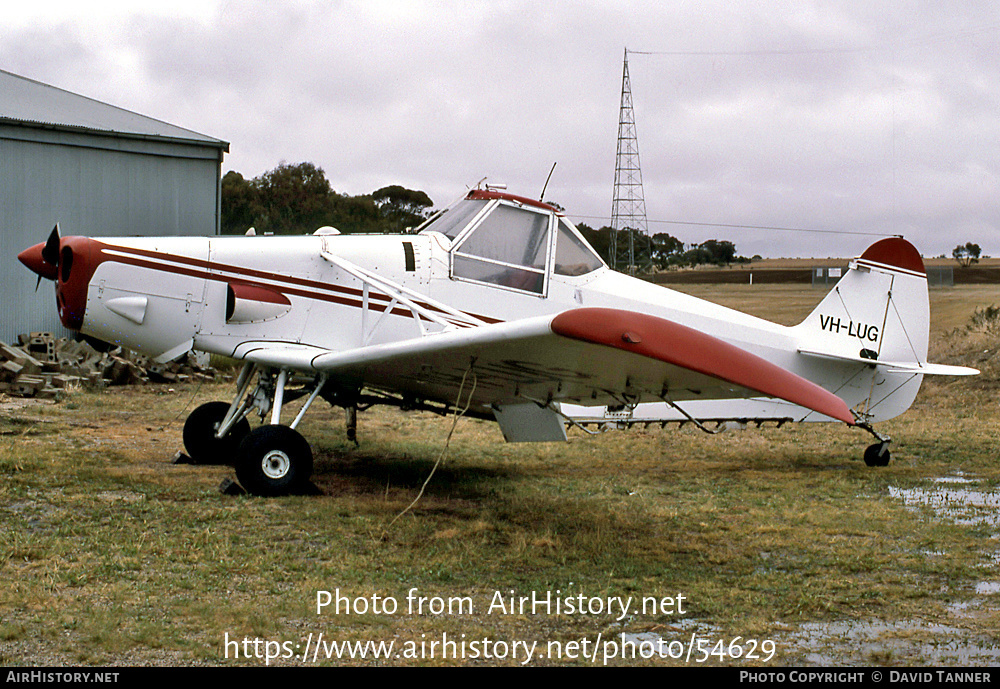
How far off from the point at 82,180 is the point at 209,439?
981cm

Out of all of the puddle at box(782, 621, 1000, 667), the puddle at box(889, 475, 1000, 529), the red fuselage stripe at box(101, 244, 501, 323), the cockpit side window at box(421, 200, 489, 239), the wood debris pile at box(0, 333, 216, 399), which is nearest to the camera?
the puddle at box(782, 621, 1000, 667)

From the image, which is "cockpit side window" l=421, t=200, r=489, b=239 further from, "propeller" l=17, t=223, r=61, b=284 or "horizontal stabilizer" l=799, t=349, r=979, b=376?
"horizontal stabilizer" l=799, t=349, r=979, b=376

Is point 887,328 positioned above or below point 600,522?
above

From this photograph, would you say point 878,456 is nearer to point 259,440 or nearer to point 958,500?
point 958,500

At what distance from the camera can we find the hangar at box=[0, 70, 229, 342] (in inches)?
619

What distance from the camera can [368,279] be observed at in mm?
7672

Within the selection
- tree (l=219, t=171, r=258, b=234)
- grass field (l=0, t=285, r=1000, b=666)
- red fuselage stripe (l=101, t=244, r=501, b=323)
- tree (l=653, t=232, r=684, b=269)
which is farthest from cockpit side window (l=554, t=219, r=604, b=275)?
tree (l=653, t=232, r=684, b=269)

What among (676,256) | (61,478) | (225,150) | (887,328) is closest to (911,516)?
(887,328)

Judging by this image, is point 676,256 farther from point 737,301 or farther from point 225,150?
point 225,150

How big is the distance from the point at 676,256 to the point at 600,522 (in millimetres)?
48560

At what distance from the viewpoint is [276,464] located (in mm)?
7035

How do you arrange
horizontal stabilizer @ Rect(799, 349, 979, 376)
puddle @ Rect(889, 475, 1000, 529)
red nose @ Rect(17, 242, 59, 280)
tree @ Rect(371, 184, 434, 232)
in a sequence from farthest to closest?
tree @ Rect(371, 184, 434, 232), horizontal stabilizer @ Rect(799, 349, 979, 376), red nose @ Rect(17, 242, 59, 280), puddle @ Rect(889, 475, 1000, 529)

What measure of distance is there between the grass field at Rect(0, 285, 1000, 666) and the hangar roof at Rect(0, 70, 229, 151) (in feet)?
27.0

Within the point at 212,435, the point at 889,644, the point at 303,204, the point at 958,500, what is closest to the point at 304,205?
the point at 303,204
